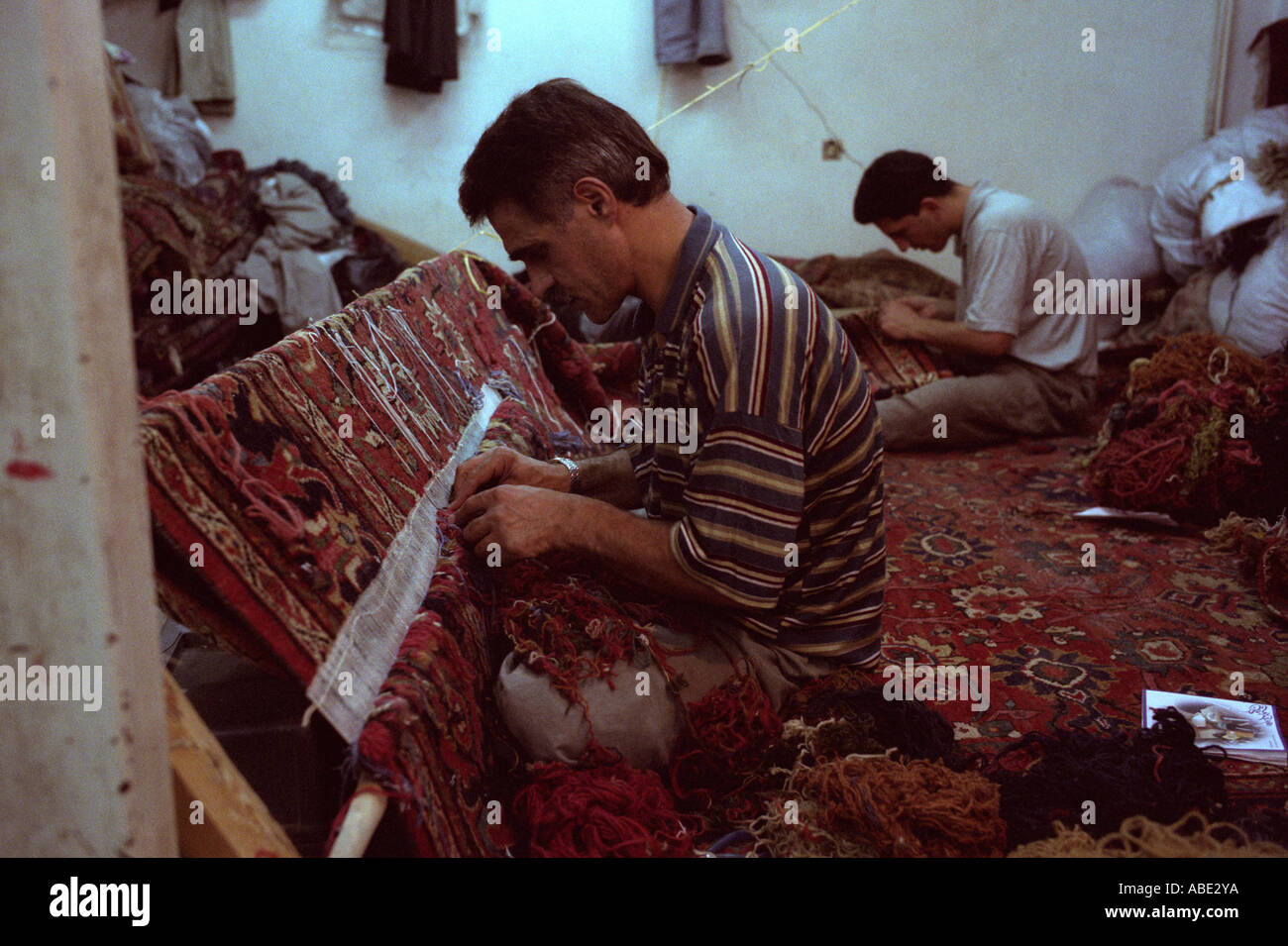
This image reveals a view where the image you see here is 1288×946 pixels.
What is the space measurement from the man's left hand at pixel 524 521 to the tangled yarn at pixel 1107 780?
0.80 m

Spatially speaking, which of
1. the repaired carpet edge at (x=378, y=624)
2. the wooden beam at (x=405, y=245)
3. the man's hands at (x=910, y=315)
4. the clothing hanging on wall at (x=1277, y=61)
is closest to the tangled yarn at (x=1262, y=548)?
the man's hands at (x=910, y=315)

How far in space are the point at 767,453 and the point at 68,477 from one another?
828mm

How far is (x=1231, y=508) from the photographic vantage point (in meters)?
2.80

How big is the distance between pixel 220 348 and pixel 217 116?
1.89 m

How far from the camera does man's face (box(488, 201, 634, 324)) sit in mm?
1469

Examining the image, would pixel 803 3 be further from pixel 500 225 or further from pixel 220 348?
pixel 500 225

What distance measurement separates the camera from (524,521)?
149 cm

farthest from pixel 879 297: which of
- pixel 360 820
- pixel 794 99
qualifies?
pixel 360 820

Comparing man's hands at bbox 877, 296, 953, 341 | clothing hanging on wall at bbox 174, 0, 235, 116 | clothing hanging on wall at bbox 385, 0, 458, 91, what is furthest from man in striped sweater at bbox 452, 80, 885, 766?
clothing hanging on wall at bbox 174, 0, 235, 116

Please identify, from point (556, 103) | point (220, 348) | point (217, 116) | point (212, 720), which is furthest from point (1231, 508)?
point (217, 116)

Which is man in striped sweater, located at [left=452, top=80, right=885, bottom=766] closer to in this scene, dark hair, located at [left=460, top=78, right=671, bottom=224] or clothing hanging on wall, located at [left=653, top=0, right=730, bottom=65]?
dark hair, located at [left=460, top=78, right=671, bottom=224]

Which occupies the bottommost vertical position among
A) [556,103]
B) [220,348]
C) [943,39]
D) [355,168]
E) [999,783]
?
[999,783]

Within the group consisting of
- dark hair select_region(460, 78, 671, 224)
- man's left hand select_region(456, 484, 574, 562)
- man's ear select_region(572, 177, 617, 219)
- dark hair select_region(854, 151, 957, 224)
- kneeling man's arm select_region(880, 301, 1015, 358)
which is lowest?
man's left hand select_region(456, 484, 574, 562)

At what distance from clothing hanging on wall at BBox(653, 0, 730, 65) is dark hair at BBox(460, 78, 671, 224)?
4.19 m
